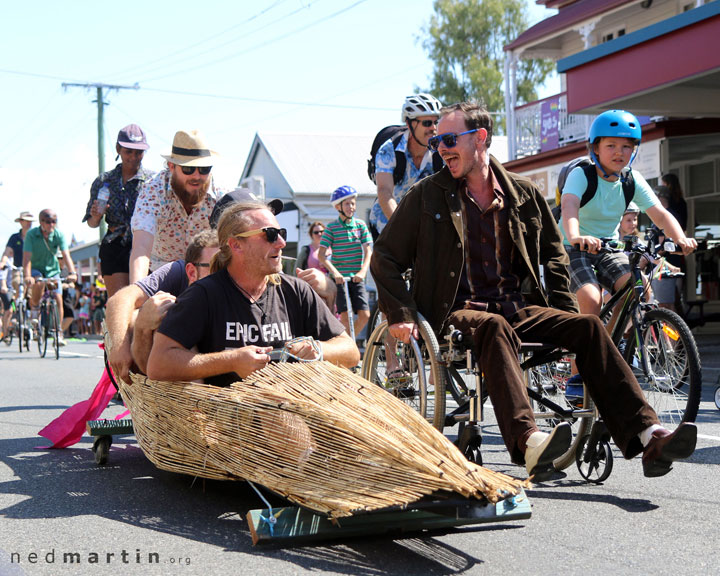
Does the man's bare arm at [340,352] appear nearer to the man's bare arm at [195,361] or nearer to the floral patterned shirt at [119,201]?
the man's bare arm at [195,361]

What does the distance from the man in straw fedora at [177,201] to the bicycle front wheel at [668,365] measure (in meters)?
2.90

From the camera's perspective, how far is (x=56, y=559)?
3.70 meters

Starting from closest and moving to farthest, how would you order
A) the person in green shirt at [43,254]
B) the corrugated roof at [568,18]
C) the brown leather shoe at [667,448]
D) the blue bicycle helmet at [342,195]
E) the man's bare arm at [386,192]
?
the brown leather shoe at [667,448] < the man's bare arm at [386,192] < the blue bicycle helmet at [342,195] < the person in green shirt at [43,254] < the corrugated roof at [568,18]

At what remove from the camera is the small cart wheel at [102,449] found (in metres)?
5.66

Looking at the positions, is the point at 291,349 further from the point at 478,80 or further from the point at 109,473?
the point at 478,80

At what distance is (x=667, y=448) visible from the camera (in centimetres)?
411

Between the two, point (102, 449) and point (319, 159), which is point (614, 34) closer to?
point (319, 159)

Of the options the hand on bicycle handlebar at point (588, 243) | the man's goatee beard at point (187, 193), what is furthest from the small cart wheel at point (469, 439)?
the man's goatee beard at point (187, 193)

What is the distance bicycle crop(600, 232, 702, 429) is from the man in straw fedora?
8.54 ft

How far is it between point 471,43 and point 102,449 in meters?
50.5

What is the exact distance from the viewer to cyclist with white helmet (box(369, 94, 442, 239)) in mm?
7062

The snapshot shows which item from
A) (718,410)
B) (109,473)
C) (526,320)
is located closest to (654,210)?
(526,320)

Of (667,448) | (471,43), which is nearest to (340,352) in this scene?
(667,448)

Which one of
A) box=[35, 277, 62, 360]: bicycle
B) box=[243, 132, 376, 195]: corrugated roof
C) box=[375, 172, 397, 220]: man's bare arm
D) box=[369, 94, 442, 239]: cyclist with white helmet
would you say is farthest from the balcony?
box=[375, 172, 397, 220]: man's bare arm
